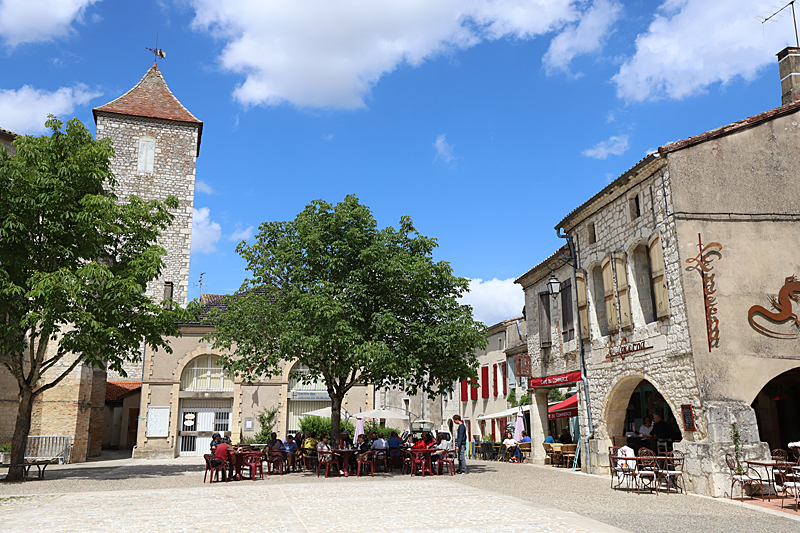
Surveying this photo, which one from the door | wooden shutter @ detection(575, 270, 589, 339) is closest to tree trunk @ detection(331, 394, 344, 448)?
wooden shutter @ detection(575, 270, 589, 339)

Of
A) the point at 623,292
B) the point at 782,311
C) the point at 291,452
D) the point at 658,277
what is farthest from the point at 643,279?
the point at 291,452

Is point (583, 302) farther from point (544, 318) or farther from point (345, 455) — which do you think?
point (345, 455)

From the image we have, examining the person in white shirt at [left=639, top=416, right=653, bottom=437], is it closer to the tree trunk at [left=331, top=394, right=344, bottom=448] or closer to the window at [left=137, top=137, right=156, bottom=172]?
the tree trunk at [left=331, top=394, right=344, bottom=448]

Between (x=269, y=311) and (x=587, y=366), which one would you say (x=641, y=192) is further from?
(x=269, y=311)

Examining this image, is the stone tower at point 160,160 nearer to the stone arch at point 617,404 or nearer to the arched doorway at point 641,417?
the arched doorway at point 641,417

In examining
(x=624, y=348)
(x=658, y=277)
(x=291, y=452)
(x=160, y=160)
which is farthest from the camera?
(x=160, y=160)

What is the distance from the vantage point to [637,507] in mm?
9719

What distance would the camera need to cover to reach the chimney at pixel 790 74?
14328 mm

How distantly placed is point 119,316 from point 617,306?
11914 mm

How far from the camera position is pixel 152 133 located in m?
37.8

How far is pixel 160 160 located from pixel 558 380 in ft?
95.5

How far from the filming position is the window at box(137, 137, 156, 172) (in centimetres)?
3719

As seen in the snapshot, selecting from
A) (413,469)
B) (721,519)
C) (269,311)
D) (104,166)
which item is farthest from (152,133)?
(721,519)

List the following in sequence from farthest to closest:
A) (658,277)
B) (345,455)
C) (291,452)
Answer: (291,452)
(345,455)
(658,277)
